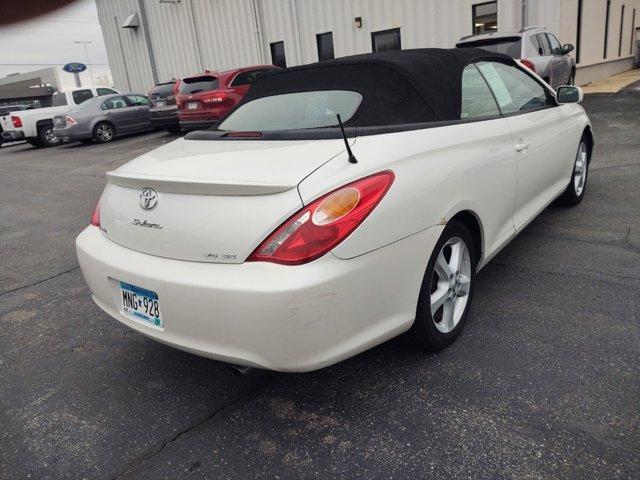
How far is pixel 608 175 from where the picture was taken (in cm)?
575

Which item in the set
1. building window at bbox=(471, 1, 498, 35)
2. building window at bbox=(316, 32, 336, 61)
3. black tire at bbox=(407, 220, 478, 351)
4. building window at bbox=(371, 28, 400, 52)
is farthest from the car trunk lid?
building window at bbox=(316, 32, 336, 61)

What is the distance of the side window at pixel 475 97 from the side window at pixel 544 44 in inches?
328

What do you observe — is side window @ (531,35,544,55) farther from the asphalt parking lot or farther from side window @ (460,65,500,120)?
side window @ (460,65,500,120)

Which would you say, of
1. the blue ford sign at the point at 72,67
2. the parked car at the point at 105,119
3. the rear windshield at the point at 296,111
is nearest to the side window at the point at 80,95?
the parked car at the point at 105,119

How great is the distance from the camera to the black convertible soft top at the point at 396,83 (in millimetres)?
2582

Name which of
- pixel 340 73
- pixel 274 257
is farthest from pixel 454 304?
pixel 340 73

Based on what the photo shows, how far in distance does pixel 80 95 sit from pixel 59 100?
2.62 ft

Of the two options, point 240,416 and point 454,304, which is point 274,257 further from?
point 454,304

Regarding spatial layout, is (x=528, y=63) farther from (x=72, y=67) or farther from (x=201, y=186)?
(x=72, y=67)

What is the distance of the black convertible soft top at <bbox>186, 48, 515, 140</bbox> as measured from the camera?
2533 millimetres

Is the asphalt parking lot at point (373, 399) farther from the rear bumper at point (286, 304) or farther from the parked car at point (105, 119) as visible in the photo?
the parked car at point (105, 119)

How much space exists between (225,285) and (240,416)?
0.69 metres

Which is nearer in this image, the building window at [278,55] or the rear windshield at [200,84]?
the rear windshield at [200,84]

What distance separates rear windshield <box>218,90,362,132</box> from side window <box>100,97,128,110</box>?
13.4 metres
